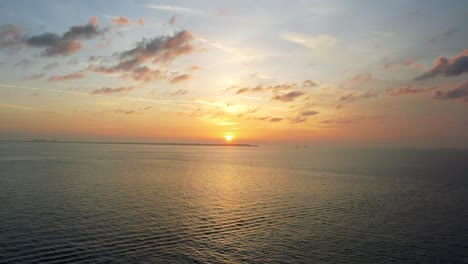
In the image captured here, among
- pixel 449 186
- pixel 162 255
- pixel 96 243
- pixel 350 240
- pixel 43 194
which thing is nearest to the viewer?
pixel 162 255

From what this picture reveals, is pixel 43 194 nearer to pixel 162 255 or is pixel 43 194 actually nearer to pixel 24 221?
pixel 24 221

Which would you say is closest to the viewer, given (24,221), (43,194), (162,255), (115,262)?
(115,262)

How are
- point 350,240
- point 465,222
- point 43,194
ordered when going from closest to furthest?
1. point 350,240
2. point 465,222
3. point 43,194

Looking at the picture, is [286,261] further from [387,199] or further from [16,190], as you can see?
[16,190]

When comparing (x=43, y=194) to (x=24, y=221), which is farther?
(x=43, y=194)

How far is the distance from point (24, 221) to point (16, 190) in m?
30.4

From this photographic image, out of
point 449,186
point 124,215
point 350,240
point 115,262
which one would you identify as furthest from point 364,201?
point 115,262

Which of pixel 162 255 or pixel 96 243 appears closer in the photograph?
pixel 162 255

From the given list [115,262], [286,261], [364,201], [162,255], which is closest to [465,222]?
[364,201]

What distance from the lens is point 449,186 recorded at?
87562mm

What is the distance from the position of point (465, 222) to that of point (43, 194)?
77.4 m

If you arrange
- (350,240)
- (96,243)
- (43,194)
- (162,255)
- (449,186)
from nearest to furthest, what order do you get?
(162,255)
(96,243)
(350,240)
(43,194)
(449,186)

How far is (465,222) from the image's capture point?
4797 centimetres

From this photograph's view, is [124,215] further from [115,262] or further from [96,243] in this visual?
[115,262]
